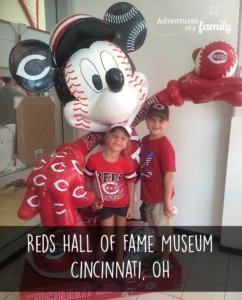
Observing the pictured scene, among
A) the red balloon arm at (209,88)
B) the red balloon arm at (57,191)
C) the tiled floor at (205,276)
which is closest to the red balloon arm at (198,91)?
the red balloon arm at (209,88)

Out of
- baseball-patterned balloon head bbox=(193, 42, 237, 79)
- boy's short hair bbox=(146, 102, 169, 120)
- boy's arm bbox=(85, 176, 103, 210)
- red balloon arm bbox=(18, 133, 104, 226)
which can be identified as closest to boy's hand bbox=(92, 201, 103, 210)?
boy's arm bbox=(85, 176, 103, 210)

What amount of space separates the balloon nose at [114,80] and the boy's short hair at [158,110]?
24 cm

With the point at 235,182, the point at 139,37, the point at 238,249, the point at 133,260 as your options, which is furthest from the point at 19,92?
the point at 238,249

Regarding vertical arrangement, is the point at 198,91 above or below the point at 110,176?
above

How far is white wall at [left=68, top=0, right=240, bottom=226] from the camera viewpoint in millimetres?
1452

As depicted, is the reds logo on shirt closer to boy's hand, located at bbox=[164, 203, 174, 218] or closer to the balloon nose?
boy's hand, located at bbox=[164, 203, 174, 218]

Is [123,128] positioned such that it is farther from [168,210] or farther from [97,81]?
[168,210]

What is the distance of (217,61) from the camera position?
3.37ft

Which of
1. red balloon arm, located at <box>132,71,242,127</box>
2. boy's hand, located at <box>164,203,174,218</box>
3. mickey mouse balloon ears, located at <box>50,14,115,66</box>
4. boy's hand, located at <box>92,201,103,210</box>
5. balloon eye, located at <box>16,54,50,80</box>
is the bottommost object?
boy's hand, located at <box>164,203,174,218</box>

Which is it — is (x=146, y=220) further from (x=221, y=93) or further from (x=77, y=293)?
(x=221, y=93)

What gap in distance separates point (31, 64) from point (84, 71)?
0.17 m

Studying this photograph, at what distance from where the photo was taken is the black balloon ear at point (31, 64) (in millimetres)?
946

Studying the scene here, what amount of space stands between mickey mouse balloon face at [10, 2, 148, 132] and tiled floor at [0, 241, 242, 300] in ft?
2.80

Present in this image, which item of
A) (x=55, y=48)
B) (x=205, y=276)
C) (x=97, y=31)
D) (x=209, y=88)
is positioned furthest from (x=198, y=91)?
(x=205, y=276)
